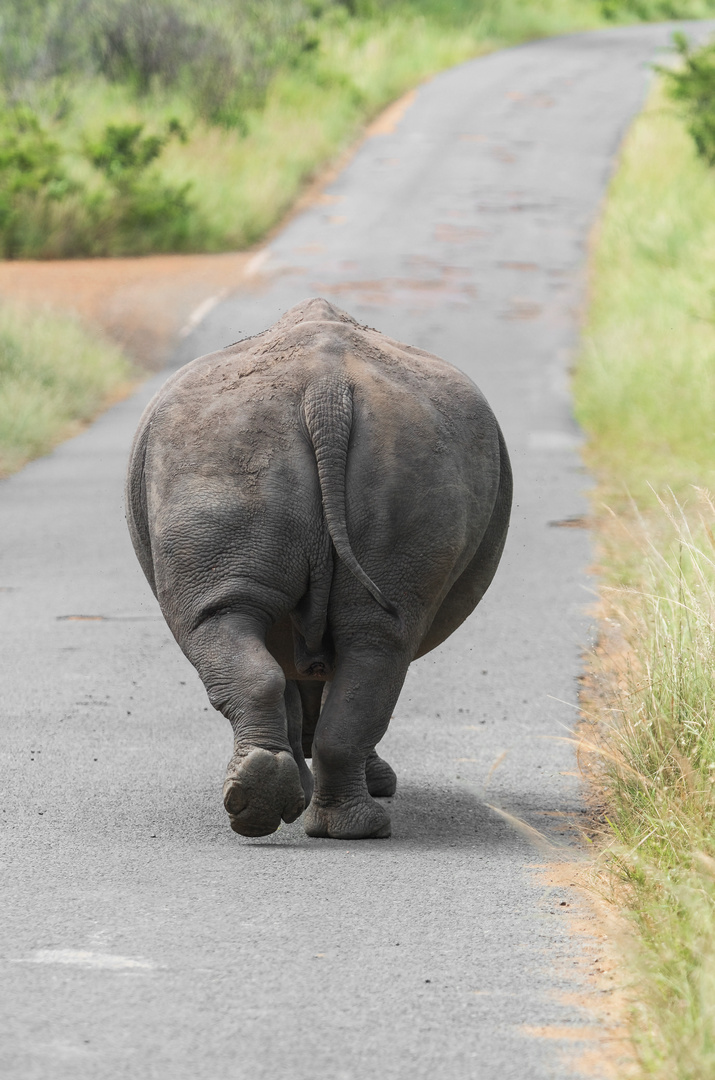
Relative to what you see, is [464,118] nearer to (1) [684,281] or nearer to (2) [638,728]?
(1) [684,281]

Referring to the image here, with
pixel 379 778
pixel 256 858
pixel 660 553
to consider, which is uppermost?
Result: pixel 256 858

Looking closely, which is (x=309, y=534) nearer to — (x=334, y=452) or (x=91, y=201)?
(x=334, y=452)

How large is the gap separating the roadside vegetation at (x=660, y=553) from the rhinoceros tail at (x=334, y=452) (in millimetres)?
999

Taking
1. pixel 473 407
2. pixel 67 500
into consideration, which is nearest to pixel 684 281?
pixel 67 500

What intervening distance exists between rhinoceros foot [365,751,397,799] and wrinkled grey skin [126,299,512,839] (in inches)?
20.9

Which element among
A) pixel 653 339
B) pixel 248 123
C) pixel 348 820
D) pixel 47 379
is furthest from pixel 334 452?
pixel 248 123

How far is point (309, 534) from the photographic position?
4.81 meters

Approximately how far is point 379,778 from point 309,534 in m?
1.27

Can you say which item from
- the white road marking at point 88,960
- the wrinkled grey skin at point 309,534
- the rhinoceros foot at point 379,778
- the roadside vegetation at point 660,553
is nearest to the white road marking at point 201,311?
the roadside vegetation at point 660,553

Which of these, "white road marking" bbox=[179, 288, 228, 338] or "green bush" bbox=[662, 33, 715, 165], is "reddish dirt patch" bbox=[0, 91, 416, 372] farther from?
"green bush" bbox=[662, 33, 715, 165]

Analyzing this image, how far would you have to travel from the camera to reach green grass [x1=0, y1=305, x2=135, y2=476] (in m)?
14.3

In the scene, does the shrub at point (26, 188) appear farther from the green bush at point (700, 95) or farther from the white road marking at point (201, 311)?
the green bush at point (700, 95)

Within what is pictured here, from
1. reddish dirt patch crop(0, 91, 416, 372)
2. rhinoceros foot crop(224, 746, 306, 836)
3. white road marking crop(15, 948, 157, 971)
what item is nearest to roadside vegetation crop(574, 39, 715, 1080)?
rhinoceros foot crop(224, 746, 306, 836)

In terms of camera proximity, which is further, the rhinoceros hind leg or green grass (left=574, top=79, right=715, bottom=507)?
green grass (left=574, top=79, right=715, bottom=507)
